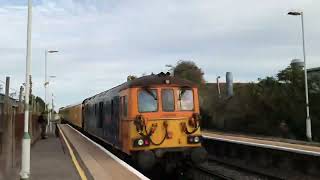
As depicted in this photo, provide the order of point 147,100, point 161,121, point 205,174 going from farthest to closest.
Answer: point 205,174
point 147,100
point 161,121

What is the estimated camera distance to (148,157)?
16.1 meters

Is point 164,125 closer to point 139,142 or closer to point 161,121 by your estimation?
point 161,121

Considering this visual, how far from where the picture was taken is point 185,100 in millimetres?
17188

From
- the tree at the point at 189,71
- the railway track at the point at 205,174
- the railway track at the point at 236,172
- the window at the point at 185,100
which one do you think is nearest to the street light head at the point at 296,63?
the railway track at the point at 236,172

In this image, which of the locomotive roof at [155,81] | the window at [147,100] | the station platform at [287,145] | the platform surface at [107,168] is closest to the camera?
the platform surface at [107,168]

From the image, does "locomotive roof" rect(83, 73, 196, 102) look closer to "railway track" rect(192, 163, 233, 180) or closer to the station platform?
"railway track" rect(192, 163, 233, 180)

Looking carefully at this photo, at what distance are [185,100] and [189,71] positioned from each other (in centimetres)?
6048

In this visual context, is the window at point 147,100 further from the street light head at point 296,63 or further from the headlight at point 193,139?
the street light head at point 296,63

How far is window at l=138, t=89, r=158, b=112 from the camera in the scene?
16766 millimetres

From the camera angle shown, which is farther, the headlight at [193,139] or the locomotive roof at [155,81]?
the locomotive roof at [155,81]

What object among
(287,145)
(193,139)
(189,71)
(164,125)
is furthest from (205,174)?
(189,71)

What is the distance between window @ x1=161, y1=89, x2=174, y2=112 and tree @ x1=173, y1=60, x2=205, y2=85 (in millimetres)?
58769

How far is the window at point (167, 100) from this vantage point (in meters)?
16.8

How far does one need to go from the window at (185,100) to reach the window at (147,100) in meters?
0.79
